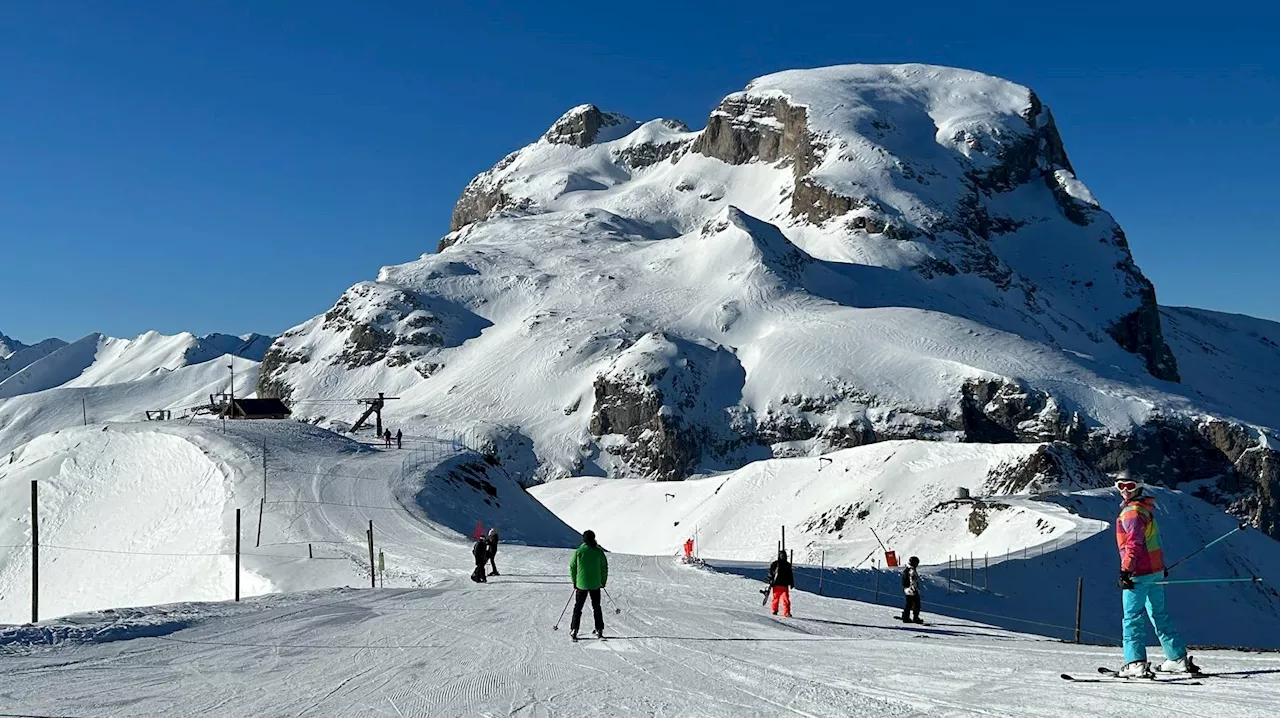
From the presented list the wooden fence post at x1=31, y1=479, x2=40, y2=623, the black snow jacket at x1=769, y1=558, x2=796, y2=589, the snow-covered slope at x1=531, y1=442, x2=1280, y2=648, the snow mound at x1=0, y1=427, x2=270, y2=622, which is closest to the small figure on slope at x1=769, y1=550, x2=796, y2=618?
the black snow jacket at x1=769, y1=558, x2=796, y2=589

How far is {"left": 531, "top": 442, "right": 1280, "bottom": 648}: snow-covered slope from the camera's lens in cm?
3844

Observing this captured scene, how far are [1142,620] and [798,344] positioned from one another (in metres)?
121

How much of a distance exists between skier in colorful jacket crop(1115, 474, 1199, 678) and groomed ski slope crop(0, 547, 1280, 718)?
43 centimetres

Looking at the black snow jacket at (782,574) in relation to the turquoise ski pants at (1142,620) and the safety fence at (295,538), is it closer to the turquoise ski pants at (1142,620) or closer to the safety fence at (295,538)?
the turquoise ski pants at (1142,620)

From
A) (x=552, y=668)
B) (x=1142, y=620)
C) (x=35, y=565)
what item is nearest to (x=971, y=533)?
(x=35, y=565)

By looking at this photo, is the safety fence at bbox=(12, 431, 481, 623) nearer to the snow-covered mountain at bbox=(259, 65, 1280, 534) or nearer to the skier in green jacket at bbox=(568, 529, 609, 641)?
the skier in green jacket at bbox=(568, 529, 609, 641)

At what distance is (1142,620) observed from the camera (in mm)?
11852

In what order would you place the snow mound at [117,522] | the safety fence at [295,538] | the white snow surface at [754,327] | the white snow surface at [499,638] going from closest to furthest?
the white snow surface at [499,638] → the safety fence at [295,538] → the snow mound at [117,522] → the white snow surface at [754,327]

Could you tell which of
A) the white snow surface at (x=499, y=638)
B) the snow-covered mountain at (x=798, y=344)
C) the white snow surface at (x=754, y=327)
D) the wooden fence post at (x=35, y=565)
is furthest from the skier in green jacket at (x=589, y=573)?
the snow-covered mountain at (x=798, y=344)

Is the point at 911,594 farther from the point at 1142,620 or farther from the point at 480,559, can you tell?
the point at 480,559

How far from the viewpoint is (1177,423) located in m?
126

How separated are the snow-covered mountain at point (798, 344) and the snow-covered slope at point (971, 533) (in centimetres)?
4022

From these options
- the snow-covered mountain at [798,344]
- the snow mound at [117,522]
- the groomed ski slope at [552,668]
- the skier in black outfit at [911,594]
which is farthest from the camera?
the snow-covered mountain at [798,344]

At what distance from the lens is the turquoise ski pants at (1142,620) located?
1134cm
